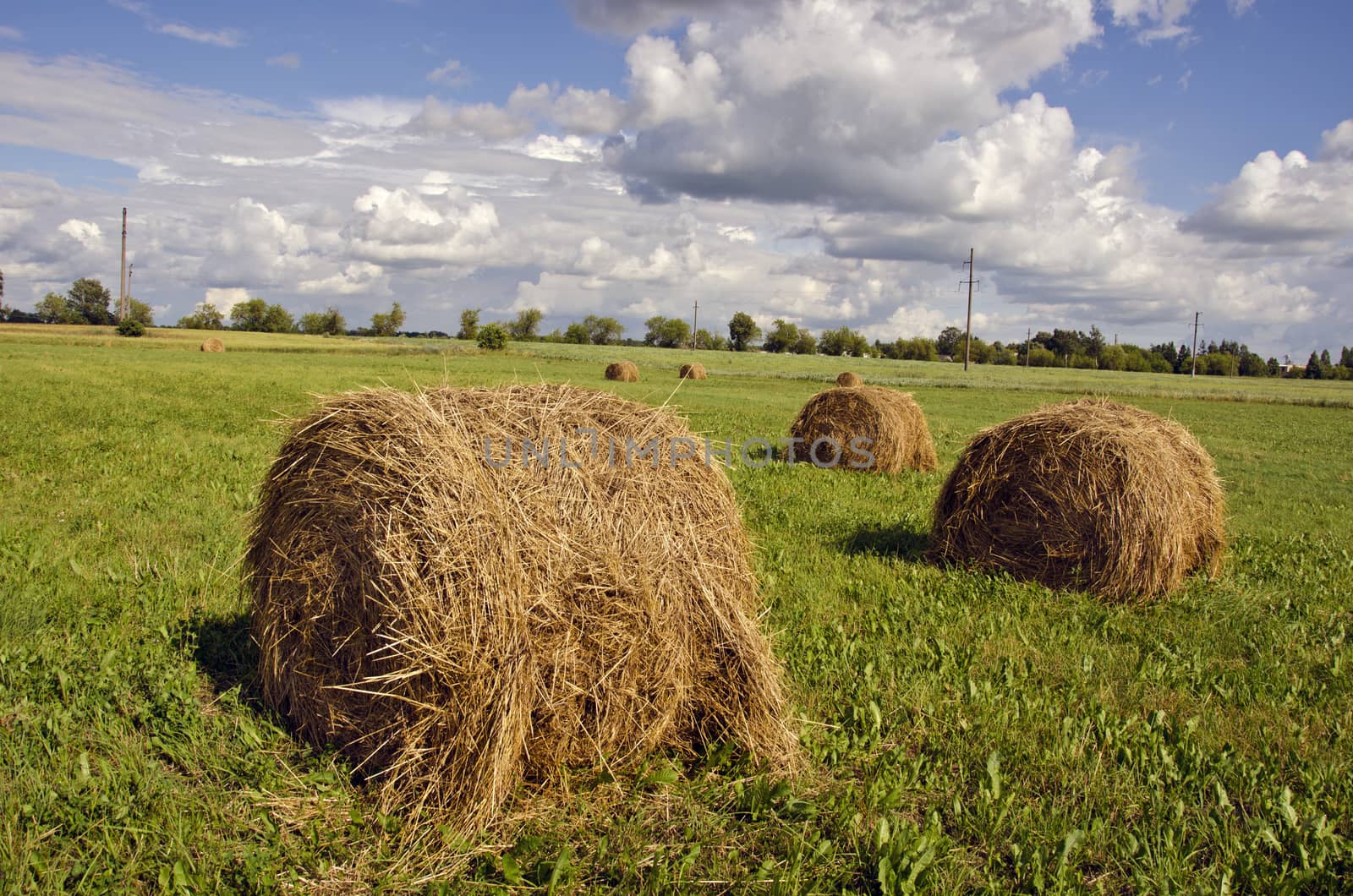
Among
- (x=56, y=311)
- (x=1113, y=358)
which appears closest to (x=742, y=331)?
(x=1113, y=358)

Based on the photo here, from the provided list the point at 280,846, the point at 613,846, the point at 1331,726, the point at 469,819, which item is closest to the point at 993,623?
the point at 1331,726

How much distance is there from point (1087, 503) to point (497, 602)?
5.76 metres

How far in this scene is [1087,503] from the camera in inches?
292

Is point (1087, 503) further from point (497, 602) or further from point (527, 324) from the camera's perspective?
point (527, 324)

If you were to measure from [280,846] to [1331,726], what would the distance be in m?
5.76

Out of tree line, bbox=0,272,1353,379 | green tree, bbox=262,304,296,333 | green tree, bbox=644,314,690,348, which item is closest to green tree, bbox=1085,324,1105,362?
tree line, bbox=0,272,1353,379

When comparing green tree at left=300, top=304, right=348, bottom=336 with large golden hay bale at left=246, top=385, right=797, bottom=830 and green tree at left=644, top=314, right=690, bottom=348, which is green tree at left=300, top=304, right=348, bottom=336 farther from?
large golden hay bale at left=246, top=385, right=797, bottom=830

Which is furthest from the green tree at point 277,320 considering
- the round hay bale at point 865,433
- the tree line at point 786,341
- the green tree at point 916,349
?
the round hay bale at point 865,433

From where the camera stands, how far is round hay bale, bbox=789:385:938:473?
13.6 metres

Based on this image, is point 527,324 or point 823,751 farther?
point 527,324

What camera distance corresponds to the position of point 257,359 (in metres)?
42.1

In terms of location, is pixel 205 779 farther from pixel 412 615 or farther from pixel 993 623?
pixel 993 623

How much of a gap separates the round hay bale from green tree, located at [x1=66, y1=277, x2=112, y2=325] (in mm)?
123714

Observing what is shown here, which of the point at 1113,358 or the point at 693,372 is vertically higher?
the point at 1113,358
